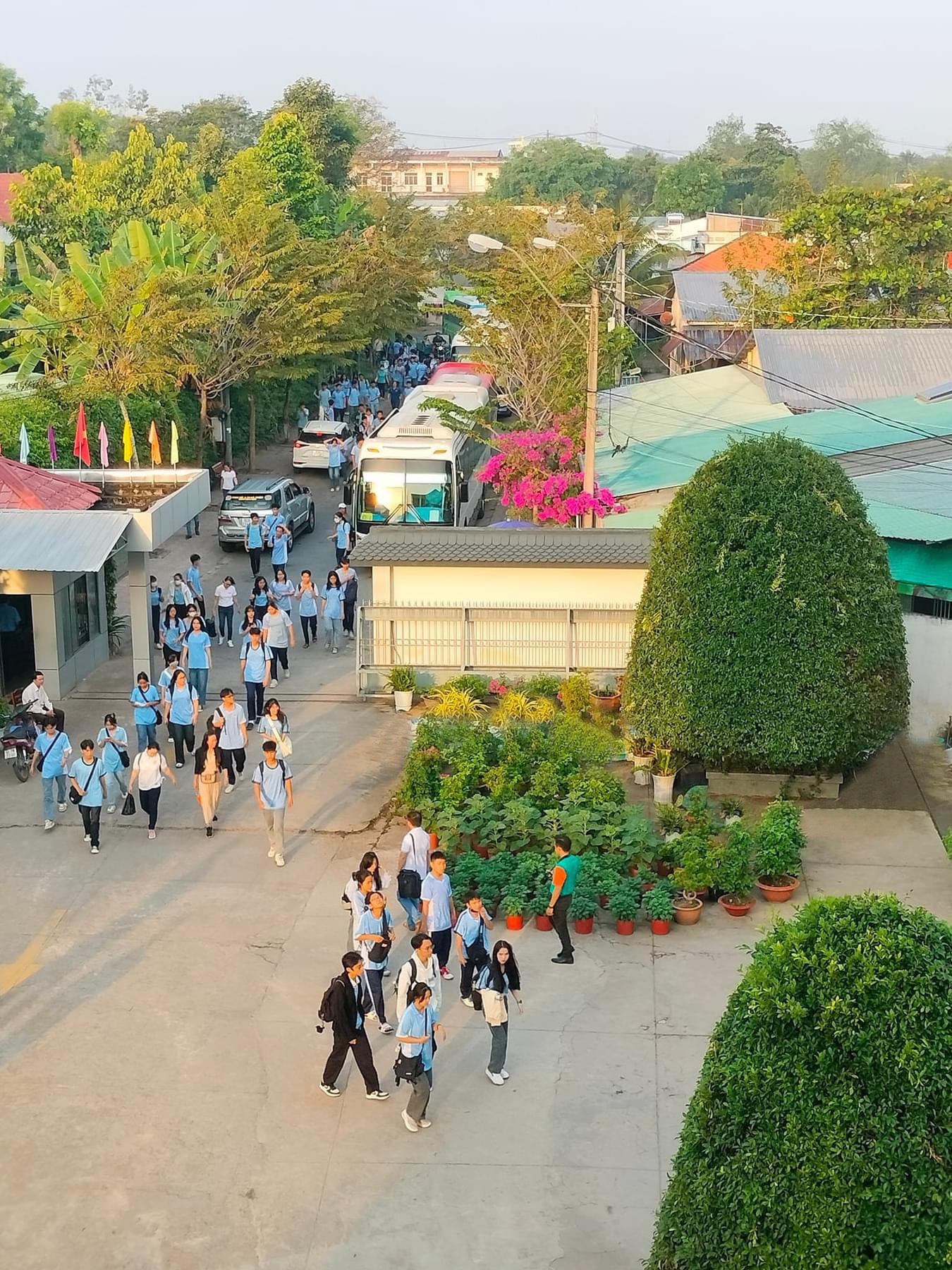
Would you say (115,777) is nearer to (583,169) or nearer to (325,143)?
(325,143)

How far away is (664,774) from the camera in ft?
54.6

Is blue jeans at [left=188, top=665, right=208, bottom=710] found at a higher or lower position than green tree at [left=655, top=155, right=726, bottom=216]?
lower

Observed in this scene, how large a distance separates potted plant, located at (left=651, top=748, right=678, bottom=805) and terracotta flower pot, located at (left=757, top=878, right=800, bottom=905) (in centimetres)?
255

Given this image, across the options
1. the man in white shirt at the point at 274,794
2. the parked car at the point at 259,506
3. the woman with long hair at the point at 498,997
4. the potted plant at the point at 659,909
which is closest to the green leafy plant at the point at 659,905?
the potted plant at the point at 659,909

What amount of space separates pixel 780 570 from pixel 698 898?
368 centimetres

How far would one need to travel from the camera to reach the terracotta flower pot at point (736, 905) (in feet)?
45.2

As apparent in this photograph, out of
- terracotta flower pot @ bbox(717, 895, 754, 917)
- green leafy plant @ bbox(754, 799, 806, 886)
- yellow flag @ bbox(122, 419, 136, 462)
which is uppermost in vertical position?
yellow flag @ bbox(122, 419, 136, 462)

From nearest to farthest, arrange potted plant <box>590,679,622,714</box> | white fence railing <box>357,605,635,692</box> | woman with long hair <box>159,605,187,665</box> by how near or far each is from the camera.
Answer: potted plant <box>590,679,622,714</box> < woman with long hair <box>159,605,187,665</box> < white fence railing <box>357,605,635,692</box>

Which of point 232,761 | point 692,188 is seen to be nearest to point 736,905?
point 232,761

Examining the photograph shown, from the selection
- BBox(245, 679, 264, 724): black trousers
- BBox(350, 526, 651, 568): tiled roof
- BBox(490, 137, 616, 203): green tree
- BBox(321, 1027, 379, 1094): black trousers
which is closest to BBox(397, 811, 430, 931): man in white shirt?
BBox(321, 1027, 379, 1094): black trousers

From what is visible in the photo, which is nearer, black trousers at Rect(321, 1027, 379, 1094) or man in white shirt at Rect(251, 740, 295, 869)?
black trousers at Rect(321, 1027, 379, 1094)

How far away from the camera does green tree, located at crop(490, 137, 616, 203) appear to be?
128125 millimetres

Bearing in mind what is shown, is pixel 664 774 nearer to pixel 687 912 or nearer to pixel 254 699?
pixel 687 912

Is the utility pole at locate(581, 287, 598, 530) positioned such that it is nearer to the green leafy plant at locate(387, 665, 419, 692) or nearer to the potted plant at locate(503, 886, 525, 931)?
the green leafy plant at locate(387, 665, 419, 692)
